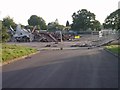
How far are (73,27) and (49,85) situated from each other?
141 m

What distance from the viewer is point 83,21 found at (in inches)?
6093

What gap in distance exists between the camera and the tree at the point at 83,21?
152500mm

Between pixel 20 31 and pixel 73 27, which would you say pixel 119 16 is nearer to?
pixel 20 31

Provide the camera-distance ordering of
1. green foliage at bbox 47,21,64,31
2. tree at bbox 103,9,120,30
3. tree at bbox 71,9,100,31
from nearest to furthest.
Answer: tree at bbox 103,9,120,30, tree at bbox 71,9,100,31, green foliage at bbox 47,21,64,31

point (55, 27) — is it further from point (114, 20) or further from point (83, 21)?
point (114, 20)

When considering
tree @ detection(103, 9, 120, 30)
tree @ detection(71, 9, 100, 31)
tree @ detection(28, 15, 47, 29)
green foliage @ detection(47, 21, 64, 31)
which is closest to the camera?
tree @ detection(103, 9, 120, 30)

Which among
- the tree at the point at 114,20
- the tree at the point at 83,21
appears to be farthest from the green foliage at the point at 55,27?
the tree at the point at 114,20

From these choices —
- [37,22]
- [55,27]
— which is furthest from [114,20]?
[37,22]

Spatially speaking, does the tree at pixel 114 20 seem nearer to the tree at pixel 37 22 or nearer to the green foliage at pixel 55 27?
the green foliage at pixel 55 27

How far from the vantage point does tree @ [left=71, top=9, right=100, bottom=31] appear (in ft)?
500

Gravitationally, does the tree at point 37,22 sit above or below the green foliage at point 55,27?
above

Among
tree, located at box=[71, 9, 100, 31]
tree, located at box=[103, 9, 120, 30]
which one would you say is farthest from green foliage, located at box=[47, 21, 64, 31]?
tree, located at box=[103, 9, 120, 30]

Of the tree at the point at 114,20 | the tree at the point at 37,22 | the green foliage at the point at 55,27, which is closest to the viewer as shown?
the tree at the point at 114,20

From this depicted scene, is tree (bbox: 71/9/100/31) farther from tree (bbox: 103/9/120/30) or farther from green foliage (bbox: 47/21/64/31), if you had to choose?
tree (bbox: 103/9/120/30)
